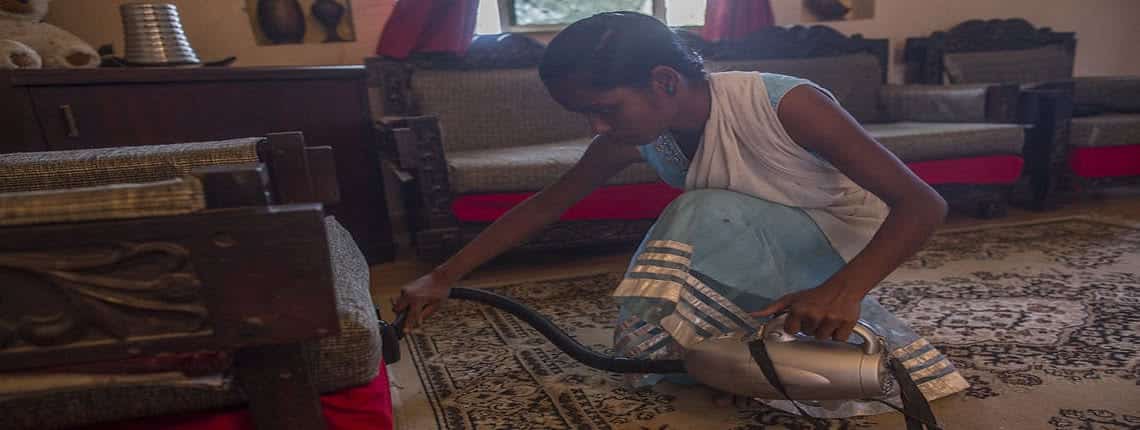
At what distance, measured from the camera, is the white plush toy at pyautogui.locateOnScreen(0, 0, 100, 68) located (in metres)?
2.01

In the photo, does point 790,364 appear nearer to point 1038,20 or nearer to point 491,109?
point 491,109

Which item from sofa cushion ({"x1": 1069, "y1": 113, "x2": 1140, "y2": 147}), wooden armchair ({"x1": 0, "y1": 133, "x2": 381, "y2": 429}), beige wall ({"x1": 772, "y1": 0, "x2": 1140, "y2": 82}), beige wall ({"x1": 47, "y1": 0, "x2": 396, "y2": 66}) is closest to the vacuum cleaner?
wooden armchair ({"x1": 0, "y1": 133, "x2": 381, "y2": 429})

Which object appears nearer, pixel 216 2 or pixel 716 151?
pixel 716 151

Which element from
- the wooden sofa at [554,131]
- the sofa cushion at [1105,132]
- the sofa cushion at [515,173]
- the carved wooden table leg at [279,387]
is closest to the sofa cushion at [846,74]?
the wooden sofa at [554,131]

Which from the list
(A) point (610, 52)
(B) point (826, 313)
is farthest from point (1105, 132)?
(A) point (610, 52)

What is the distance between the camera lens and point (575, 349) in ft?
4.00

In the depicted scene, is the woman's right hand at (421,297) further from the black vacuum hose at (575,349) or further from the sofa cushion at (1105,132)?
the sofa cushion at (1105,132)

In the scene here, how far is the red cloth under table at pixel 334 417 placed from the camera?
0.66m

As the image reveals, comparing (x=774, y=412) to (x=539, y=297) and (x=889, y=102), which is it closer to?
(x=539, y=297)

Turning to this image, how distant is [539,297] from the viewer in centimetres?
188

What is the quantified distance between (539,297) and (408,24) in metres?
1.33

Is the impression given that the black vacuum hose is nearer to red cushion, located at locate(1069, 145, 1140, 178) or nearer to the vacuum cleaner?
the vacuum cleaner

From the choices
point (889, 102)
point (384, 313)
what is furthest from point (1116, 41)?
point (384, 313)

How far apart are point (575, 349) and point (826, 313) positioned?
19.8 inches
